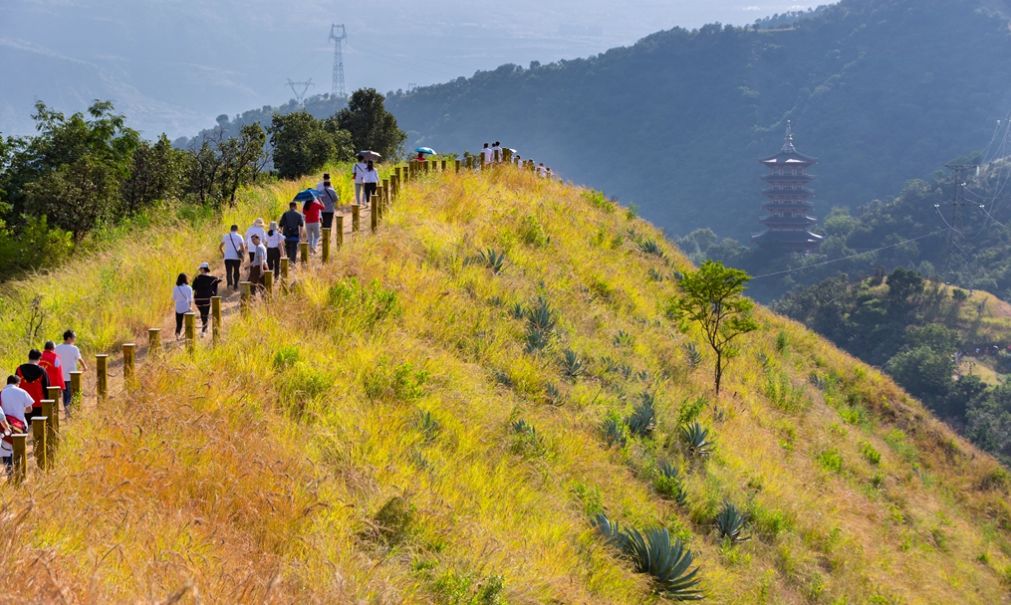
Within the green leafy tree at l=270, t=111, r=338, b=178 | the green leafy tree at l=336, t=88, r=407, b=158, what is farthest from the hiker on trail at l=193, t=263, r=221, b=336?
the green leafy tree at l=336, t=88, r=407, b=158

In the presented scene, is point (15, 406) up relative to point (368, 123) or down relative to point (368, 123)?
down

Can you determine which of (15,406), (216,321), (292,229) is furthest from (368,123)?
(15,406)

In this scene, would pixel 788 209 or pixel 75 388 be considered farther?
pixel 788 209

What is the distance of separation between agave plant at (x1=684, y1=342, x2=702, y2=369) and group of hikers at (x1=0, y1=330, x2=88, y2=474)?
40.2 feet

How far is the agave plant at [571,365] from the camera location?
551 inches

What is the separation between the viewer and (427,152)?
88.0 feet

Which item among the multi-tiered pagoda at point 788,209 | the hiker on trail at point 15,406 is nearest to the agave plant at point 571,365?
the hiker on trail at point 15,406

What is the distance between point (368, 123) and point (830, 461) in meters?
31.6

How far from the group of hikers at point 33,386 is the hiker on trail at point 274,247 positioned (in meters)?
4.13

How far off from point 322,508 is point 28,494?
196cm

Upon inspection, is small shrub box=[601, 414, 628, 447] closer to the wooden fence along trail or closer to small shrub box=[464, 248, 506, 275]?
the wooden fence along trail

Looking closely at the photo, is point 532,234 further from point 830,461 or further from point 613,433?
point 613,433

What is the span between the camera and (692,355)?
63.3 ft

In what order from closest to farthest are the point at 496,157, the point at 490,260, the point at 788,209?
1. the point at 490,260
2. the point at 496,157
3. the point at 788,209
